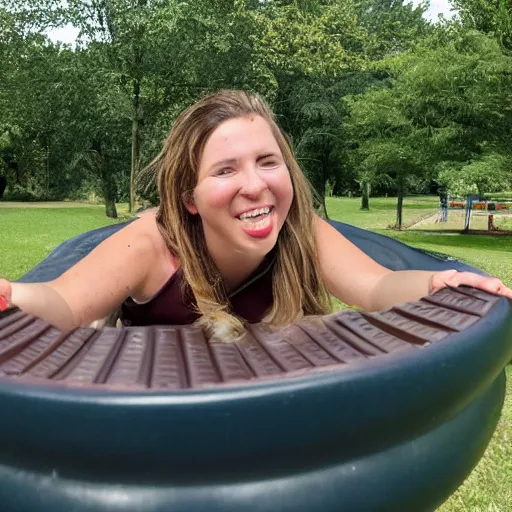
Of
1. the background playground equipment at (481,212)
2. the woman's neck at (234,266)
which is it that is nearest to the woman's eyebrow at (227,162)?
the woman's neck at (234,266)

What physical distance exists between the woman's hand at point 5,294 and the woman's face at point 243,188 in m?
0.51

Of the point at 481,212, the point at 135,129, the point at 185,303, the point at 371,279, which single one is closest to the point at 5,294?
the point at 185,303

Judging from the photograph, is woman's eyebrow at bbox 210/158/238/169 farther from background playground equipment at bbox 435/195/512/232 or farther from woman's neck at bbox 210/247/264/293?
background playground equipment at bbox 435/195/512/232

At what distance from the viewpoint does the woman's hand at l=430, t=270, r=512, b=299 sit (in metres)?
1.52

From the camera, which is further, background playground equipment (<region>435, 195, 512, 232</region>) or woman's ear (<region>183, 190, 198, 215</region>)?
background playground equipment (<region>435, 195, 512, 232</region>)

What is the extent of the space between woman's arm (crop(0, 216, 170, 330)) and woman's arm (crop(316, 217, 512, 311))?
1.59 feet

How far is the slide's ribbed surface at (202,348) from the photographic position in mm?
1000

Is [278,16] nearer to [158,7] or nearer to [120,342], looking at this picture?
[158,7]

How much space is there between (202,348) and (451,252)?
9.47m

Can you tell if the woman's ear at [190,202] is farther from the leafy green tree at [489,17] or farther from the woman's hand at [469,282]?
the leafy green tree at [489,17]

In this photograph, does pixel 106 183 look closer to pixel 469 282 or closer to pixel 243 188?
pixel 243 188

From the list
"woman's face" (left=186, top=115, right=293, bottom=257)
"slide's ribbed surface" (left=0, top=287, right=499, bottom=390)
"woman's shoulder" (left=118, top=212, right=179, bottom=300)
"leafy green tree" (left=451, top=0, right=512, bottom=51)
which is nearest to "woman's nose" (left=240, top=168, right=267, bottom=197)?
"woman's face" (left=186, top=115, right=293, bottom=257)

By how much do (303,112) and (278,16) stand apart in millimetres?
3030

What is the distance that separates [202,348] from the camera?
3.72 ft
